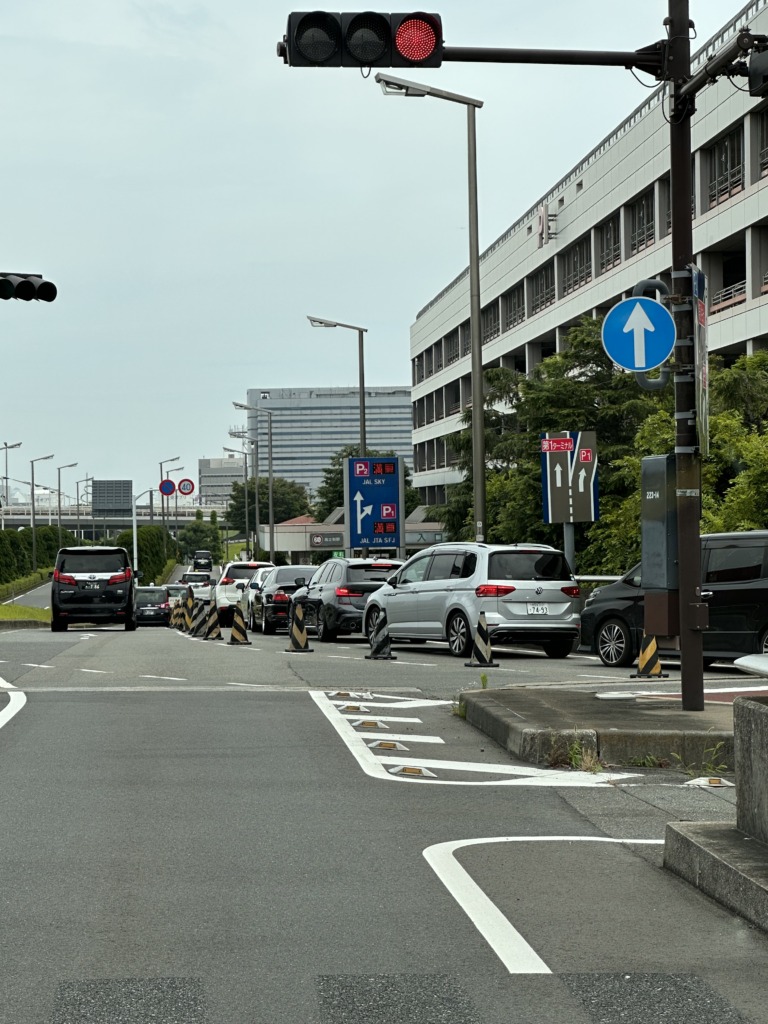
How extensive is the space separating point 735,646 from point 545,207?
47.7m

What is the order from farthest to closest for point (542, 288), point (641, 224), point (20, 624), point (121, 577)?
1. point (542, 288)
2. point (641, 224)
3. point (20, 624)
4. point (121, 577)

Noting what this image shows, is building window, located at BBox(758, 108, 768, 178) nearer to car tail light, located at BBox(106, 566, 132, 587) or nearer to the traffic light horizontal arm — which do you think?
car tail light, located at BBox(106, 566, 132, 587)

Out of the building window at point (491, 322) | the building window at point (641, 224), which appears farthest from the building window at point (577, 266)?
the building window at point (491, 322)

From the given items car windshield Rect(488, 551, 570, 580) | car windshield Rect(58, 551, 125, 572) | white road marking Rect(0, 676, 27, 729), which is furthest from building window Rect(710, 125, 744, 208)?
white road marking Rect(0, 676, 27, 729)

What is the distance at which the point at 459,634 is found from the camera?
22.6 meters

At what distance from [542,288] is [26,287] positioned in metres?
47.4

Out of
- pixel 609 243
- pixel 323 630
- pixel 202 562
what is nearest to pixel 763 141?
pixel 609 243

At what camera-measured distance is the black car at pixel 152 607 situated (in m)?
53.3

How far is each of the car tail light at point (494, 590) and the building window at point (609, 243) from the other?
114 feet

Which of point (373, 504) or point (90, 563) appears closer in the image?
point (90, 563)

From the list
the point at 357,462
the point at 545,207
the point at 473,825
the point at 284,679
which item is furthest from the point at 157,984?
the point at 545,207

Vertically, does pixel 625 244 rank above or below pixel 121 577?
above

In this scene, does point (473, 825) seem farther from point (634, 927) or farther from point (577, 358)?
point (577, 358)

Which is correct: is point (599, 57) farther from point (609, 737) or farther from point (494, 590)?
point (494, 590)
